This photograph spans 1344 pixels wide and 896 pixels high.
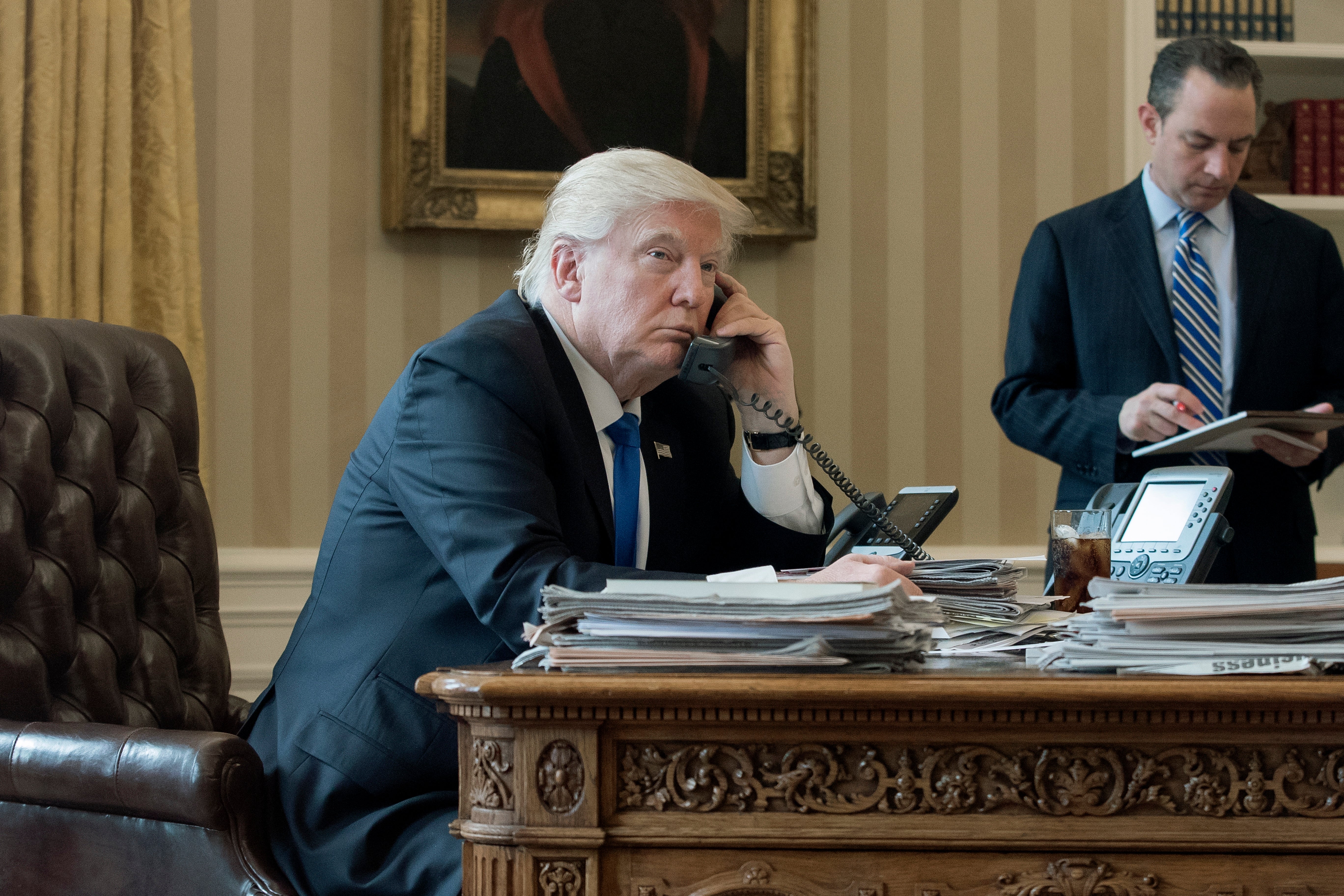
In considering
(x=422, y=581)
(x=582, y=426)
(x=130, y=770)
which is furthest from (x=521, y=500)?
(x=130, y=770)

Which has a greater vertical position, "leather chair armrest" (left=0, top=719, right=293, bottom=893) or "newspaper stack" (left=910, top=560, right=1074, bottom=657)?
"newspaper stack" (left=910, top=560, right=1074, bottom=657)

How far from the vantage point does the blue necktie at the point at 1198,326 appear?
2.60m

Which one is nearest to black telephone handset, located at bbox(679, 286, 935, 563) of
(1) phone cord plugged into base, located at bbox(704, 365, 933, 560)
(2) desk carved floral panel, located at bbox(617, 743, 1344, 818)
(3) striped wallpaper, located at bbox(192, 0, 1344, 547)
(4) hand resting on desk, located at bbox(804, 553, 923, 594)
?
(1) phone cord plugged into base, located at bbox(704, 365, 933, 560)

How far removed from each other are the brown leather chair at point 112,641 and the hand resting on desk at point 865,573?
2.07ft

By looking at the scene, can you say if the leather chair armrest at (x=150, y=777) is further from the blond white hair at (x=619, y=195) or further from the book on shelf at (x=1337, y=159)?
the book on shelf at (x=1337, y=159)

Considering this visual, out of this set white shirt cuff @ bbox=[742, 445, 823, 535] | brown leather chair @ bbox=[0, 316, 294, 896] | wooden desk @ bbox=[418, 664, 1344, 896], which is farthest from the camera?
white shirt cuff @ bbox=[742, 445, 823, 535]

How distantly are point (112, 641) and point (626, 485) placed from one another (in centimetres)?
71

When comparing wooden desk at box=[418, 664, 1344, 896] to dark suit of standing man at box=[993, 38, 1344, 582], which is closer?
wooden desk at box=[418, 664, 1344, 896]

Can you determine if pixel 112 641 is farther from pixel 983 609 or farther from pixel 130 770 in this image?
pixel 983 609

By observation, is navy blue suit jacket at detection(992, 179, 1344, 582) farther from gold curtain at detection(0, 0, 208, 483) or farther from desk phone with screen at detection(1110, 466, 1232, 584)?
gold curtain at detection(0, 0, 208, 483)

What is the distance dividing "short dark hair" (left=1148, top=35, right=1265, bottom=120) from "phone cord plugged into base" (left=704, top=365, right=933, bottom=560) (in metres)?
1.24

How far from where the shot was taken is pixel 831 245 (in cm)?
352

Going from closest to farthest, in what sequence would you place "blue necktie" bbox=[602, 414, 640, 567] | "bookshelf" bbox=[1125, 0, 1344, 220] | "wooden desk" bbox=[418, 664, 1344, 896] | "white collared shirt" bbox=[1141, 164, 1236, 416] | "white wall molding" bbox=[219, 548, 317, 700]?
"wooden desk" bbox=[418, 664, 1344, 896]
"blue necktie" bbox=[602, 414, 640, 567]
"white collared shirt" bbox=[1141, 164, 1236, 416]
"white wall molding" bbox=[219, 548, 317, 700]
"bookshelf" bbox=[1125, 0, 1344, 220]

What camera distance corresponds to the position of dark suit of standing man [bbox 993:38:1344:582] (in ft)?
8.29
